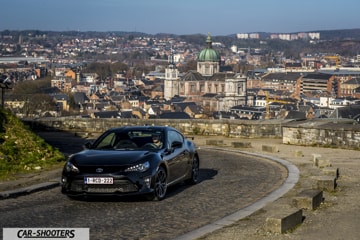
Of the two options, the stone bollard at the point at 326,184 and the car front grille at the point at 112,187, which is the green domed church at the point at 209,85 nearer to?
the stone bollard at the point at 326,184

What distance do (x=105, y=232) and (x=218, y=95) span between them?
517ft

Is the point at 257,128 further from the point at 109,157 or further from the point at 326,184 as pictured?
the point at 109,157

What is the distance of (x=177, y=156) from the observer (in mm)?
12531

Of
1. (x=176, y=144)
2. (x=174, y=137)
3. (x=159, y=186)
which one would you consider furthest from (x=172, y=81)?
(x=159, y=186)

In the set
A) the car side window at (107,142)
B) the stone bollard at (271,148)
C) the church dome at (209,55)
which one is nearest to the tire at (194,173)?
the car side window at (107,142)

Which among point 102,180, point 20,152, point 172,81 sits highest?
point 102,180

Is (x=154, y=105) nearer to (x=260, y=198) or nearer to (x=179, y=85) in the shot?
(x=179, y=85)

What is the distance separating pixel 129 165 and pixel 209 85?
16879 cm

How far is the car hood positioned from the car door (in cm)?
71

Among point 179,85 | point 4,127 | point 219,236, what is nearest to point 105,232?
point 219,236

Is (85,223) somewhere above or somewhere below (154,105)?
above

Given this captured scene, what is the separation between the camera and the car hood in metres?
11.1

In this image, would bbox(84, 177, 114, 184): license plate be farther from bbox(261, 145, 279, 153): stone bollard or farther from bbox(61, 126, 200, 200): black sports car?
bbox(261, 145, 279, 153): stone bollard

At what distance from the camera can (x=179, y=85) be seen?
187 m
